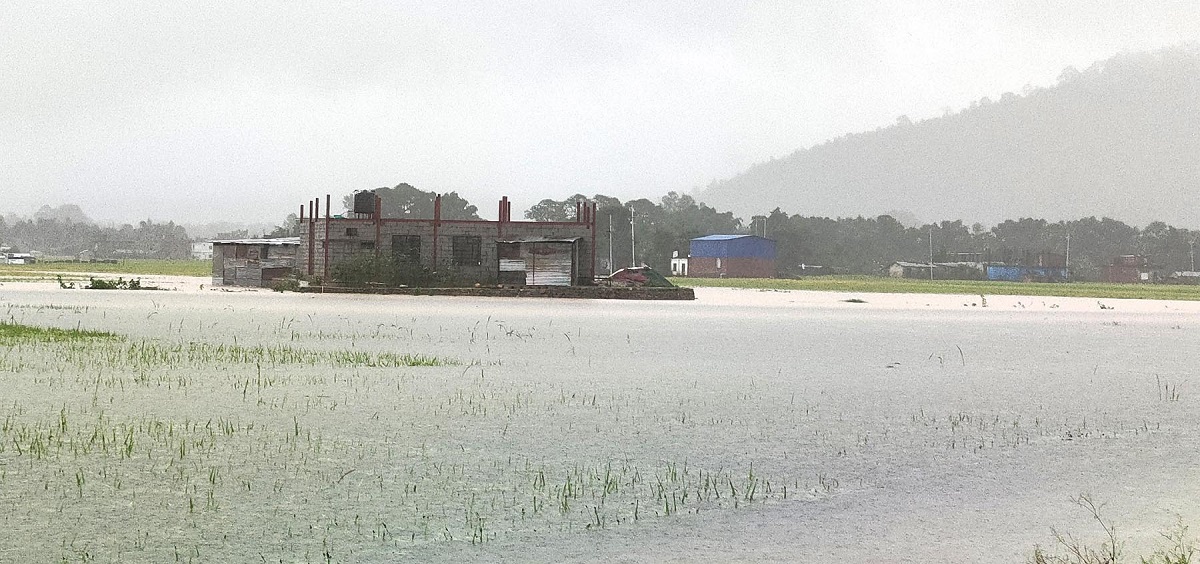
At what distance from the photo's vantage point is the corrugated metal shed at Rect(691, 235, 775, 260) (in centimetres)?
12719

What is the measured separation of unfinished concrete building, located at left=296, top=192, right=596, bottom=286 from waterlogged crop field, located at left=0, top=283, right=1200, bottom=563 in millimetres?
35975

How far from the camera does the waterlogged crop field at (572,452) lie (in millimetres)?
7512

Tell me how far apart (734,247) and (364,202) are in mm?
69050

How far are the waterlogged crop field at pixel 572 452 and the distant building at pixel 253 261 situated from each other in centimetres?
4442

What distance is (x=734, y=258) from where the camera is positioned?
12719 cm

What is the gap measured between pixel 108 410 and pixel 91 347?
9.91m

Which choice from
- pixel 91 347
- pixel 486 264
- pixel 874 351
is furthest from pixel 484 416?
pixel 486 264

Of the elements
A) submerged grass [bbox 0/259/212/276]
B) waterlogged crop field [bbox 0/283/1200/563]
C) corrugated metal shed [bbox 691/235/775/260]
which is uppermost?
corrugated metal shed [bbox 691/235/775/260]

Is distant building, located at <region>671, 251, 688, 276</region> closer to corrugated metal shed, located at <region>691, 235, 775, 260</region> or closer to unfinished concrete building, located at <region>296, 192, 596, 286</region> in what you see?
corrugated metal shed, located at <region>691, 235, 775, 260</region>

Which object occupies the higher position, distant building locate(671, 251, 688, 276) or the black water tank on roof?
the black water tank on roof

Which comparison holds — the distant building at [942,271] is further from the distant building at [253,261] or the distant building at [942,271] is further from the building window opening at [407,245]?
the building window opening at [407,245]

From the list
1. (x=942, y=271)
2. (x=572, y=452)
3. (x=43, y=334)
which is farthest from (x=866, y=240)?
(x=572, y=452)

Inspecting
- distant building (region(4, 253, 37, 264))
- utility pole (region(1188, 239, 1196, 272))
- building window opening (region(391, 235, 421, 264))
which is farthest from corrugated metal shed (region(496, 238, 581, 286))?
utility pole (region(1188, 239, 1196, 272))

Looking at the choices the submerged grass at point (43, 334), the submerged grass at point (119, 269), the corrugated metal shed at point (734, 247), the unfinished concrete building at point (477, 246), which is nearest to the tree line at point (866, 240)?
the corrugated metal shed at point (734, 247)
